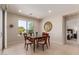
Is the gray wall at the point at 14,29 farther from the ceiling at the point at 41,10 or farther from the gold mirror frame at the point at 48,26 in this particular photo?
the gold mirror frame at the point at 48,26

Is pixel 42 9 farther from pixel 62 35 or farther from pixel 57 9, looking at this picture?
pixel 62 35

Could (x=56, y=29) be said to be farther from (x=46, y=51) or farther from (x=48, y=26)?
(x=46, y=51)

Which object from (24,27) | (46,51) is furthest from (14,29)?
(46,51)

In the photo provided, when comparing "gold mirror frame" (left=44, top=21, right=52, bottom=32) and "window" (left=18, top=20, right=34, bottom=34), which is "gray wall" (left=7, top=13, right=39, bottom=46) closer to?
"window" (left=18, top=20, right=34, bottom=34)

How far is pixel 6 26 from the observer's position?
78.7 inches

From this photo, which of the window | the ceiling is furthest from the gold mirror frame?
the window

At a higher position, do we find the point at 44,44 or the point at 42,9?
the point at 42,9

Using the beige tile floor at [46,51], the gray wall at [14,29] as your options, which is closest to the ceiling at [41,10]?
the gray wall at [14,29]

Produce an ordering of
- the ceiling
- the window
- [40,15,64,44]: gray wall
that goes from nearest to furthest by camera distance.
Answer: the ceiling → the window → [40,15,64,44]: gray wall

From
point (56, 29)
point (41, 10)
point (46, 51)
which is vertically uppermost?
point (41, 10)

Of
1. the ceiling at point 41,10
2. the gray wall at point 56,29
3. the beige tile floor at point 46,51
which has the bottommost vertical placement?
the beige tile floor at point 46,51

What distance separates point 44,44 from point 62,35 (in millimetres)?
698

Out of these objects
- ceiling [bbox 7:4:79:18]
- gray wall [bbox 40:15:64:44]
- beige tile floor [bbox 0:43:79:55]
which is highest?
ceiling [bbox 7:4:79:18]
